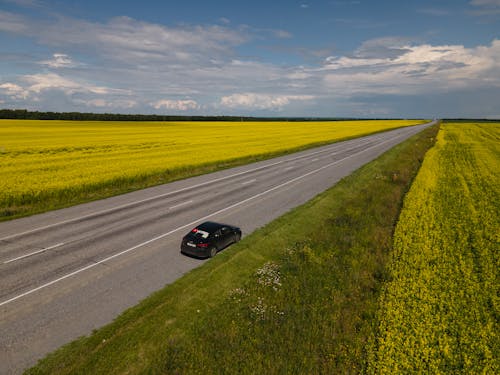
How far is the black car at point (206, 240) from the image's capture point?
14.3m

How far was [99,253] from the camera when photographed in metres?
14.7

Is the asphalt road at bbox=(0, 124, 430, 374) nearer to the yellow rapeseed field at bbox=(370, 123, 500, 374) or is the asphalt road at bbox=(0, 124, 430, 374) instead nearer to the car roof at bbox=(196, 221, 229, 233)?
the car roof at bbox=(196, 221, 229, 233)

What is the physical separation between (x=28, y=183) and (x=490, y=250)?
3224 cm

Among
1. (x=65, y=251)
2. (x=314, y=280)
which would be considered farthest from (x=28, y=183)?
(x=314, y=280)

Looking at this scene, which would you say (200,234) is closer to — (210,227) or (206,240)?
(206,240)

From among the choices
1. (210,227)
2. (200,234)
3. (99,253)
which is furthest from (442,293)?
(99,253)

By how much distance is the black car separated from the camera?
46.9 feet

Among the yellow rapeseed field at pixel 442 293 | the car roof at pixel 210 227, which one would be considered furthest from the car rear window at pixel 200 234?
the yellow rapeseed field at pixel 442 293

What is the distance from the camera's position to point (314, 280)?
12.1 meters

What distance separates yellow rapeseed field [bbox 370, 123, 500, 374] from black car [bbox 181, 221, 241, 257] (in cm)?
773

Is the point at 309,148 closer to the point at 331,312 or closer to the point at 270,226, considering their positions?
the point at 270,226

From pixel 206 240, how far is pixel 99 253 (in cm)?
527

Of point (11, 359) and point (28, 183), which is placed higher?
point (28, 183)

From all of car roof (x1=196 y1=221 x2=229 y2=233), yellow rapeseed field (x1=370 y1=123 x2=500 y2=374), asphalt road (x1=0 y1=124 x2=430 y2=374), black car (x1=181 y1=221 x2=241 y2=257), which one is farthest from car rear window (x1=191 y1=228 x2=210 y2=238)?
yellow rapeseed field (x1=370 y1=123 x2=500 y2=374)
